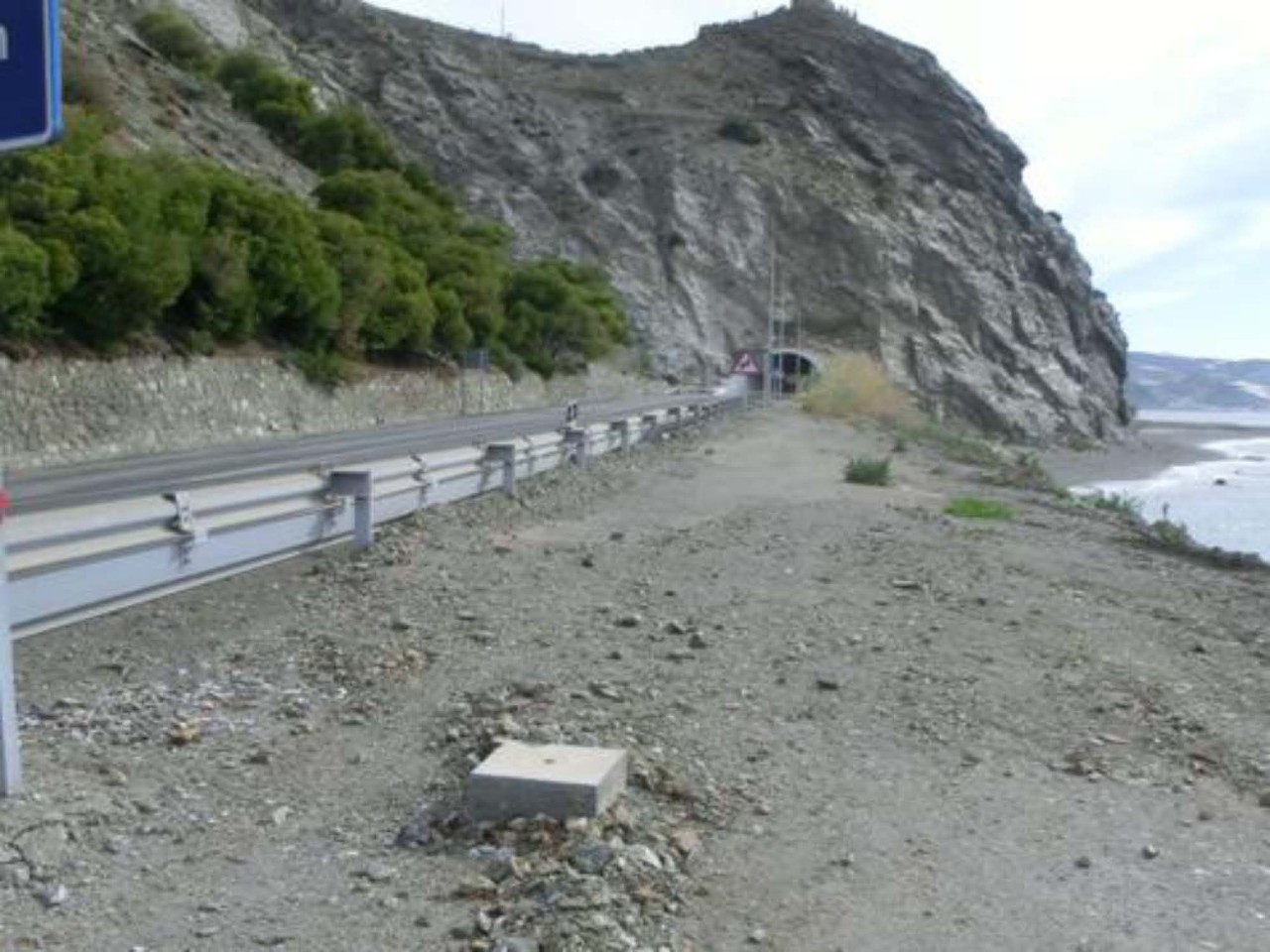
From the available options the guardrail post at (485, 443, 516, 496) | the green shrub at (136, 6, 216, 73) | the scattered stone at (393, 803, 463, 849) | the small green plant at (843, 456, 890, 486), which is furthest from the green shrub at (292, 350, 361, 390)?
the green shrub at (136, 6, 216, 73)

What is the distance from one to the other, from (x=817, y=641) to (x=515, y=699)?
2.95 meters

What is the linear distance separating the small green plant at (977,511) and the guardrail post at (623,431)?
6.49m

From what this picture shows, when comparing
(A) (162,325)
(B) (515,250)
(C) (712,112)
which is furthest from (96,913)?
(C) (712,112)

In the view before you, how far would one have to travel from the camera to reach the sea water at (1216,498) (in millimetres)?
34656

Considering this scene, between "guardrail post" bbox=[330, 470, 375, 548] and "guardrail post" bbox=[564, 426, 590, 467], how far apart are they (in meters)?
10.1

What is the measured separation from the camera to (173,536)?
310 inches

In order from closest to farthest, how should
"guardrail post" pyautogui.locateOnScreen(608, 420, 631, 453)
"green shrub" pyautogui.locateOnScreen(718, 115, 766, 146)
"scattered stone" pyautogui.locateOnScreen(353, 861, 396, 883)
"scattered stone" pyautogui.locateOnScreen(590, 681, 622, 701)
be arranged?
"scattered stone" pyautogui.locateOnScreen(353, 861, 396, 883), "scattered stone" pyautogui.locateOnScreen(590, 681, 622, 701), "guardrail post" pyautogui.locateOnScreen(608, 420, 631, 453), "green shrub" pyautogui.locateOnScreen(718, 115, 766, 146)

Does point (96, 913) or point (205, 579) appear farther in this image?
point (205, 579)

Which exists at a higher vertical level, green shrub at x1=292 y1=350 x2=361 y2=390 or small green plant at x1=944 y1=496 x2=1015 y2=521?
green shrub at x1=292 y1=350 x2=361 y2=390

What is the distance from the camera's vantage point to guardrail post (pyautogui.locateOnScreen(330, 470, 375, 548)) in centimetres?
1073

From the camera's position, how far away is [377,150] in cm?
7881

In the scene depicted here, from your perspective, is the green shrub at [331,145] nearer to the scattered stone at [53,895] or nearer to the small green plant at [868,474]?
the small green plant at [868,474]

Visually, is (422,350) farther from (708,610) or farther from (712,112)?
(712,112)

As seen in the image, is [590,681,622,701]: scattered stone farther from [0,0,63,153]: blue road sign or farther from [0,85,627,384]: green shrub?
[0,85,627,384]: green shrub
